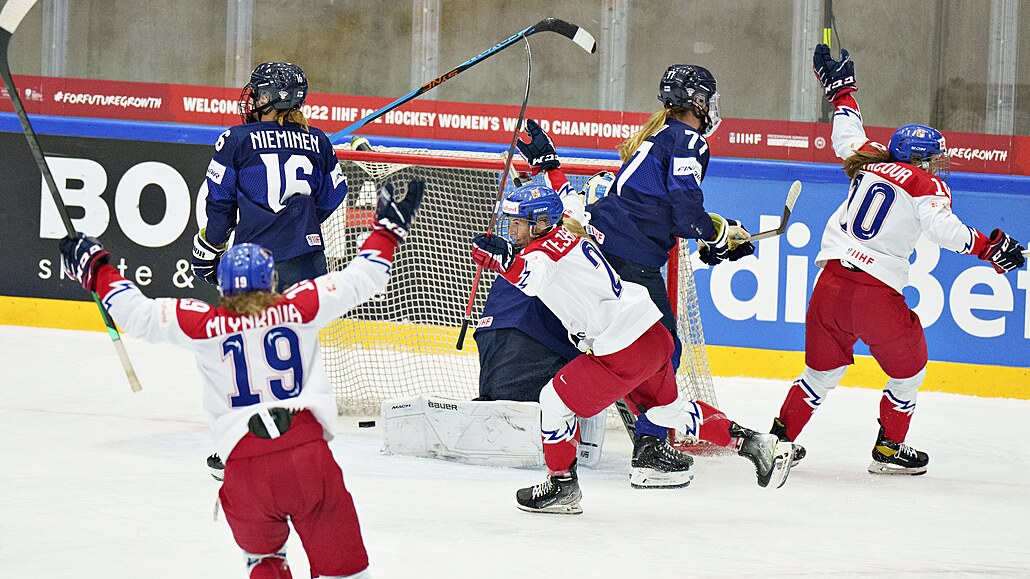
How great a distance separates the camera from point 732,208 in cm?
658

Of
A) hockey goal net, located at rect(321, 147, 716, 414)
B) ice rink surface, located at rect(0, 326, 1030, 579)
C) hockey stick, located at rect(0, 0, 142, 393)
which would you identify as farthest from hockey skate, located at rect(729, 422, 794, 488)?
hockey stick, located at rect(0, 0, 142, 393)

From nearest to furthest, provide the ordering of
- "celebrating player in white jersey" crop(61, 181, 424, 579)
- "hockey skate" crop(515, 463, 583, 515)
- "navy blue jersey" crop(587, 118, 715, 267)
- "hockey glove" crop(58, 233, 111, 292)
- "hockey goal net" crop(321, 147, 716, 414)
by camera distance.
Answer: "celebrating player in white jersey" crop(61, 181, 424, 579)
"hockey glove" crop(58, 233, 111, 292)
"hockey skate" crop(515, 463, 583, 515)
"navy blue jersey" crop(587, 118, 715, 267)
"hockey goal net" crop(321, 147, 716, 414)

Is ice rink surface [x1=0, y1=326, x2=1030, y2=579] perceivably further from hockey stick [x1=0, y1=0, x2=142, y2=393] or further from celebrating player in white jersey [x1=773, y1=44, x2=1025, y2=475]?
hockey stick [x1=0, y1=0, x2=142, y2=393]

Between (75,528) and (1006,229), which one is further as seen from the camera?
(1006,229)

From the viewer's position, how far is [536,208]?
12.3ft

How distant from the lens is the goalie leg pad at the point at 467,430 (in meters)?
4.49

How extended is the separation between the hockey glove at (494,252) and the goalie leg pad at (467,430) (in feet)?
2.93

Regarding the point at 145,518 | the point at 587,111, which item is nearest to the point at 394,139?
the point at 587,111

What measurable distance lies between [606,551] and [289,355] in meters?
1.26

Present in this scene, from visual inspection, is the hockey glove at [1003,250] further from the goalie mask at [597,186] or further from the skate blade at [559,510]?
the skate blade at [559,510]

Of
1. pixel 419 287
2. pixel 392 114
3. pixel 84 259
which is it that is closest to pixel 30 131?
pixel 84 259

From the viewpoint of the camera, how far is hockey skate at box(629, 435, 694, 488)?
429cm

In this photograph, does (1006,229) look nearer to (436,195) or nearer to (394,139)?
(436,195)

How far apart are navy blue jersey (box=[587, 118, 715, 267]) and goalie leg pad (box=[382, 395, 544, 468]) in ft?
2.18
